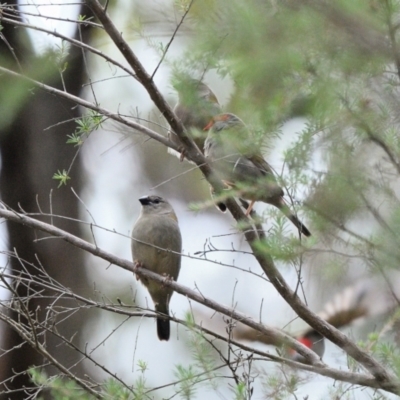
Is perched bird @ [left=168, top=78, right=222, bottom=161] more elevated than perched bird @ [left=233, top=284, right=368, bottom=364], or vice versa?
perched bird @ [left=168, top=78, right=222, bottom=161]

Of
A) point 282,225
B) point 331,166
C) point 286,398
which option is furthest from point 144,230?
point 331,166

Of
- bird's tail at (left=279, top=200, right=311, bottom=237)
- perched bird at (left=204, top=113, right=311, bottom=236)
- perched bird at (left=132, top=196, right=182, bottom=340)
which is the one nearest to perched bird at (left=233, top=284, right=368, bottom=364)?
perched bird at (left=132, top=196, right=182, bottom=340)

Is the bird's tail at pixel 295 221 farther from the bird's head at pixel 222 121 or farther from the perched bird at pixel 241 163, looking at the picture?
the bird's head at pixel 222 121

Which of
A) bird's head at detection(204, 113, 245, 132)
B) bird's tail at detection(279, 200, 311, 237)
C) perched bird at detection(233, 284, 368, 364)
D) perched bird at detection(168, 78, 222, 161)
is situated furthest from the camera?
perched bird at detection(233, 284, 368, 364)

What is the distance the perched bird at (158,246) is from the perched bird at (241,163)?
883 millimetres

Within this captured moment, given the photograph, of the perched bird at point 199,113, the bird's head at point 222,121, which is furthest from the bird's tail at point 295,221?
the bird's head at point 222,121

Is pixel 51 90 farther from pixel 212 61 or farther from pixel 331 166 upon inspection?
pixel 331 166

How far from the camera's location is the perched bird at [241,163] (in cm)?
324

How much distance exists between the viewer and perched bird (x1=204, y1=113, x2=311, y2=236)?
3243 mm

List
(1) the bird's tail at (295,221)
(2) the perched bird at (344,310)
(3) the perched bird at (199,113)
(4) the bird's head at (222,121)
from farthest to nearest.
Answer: (2) the perched bird at (344,310)
(4) the bird's head at (222,121)
(3) the perched bird at (199,113)
(1) the bird's tail at (295,221)

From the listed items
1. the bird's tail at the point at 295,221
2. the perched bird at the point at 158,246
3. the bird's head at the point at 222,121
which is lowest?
the bird's tail at the point at 295,221

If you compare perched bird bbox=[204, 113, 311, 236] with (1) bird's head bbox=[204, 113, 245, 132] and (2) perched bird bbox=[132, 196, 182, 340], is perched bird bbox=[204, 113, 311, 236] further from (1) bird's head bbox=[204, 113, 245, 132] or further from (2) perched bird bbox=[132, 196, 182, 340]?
(2) perched bird bbox=[132, 196, 182, 340]

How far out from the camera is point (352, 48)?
259 cm

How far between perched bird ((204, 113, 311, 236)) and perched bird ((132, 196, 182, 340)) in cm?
88
